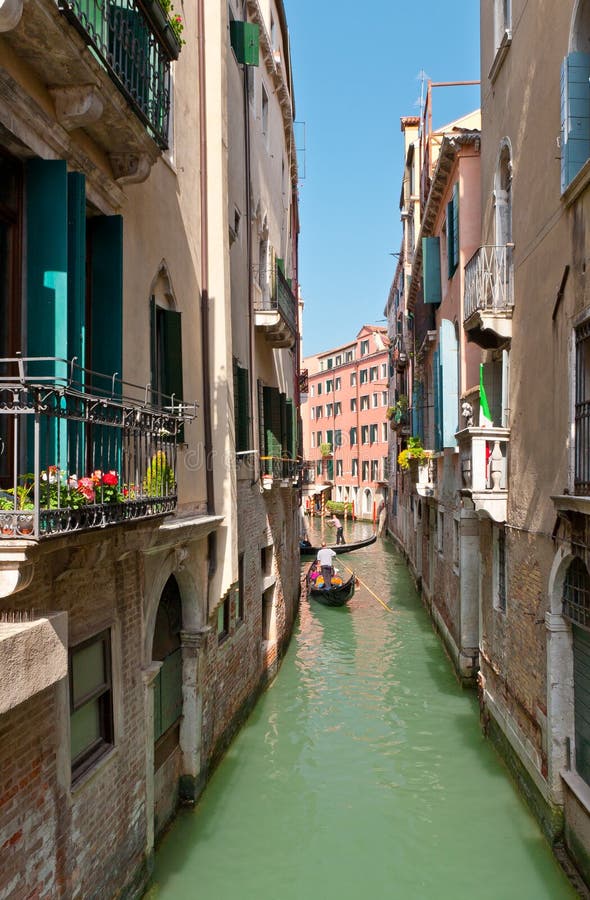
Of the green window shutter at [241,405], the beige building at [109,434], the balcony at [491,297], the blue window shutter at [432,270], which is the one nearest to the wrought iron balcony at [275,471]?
the green window shutter at [241,405]

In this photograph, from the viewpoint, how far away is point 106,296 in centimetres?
564

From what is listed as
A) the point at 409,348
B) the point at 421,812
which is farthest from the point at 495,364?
the point at 409,348

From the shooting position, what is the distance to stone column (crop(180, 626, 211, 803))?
8.02 metres

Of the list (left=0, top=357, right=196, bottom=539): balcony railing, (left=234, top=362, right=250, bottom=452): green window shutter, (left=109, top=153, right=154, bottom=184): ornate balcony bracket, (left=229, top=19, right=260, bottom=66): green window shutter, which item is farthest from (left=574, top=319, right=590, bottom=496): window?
(left=229, top=19, right=260, bottom=66): green window shutter

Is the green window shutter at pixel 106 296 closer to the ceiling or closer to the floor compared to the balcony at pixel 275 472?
closer to the ceiling

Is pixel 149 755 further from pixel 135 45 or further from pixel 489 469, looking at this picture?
pixel 135 45

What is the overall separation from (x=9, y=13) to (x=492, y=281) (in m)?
6.96

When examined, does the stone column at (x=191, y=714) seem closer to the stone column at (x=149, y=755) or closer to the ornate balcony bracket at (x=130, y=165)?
the stone column at (x=149, y=755)

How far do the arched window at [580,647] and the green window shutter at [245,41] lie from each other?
8.30 m

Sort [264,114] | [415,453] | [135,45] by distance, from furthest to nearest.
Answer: [415,453] < [264,114] < [135,45]

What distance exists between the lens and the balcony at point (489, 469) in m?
9.34

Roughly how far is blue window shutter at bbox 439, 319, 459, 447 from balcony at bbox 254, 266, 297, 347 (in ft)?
8.34

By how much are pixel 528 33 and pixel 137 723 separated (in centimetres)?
753

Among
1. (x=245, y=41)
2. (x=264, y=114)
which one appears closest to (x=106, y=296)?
(x=245, y=41)
